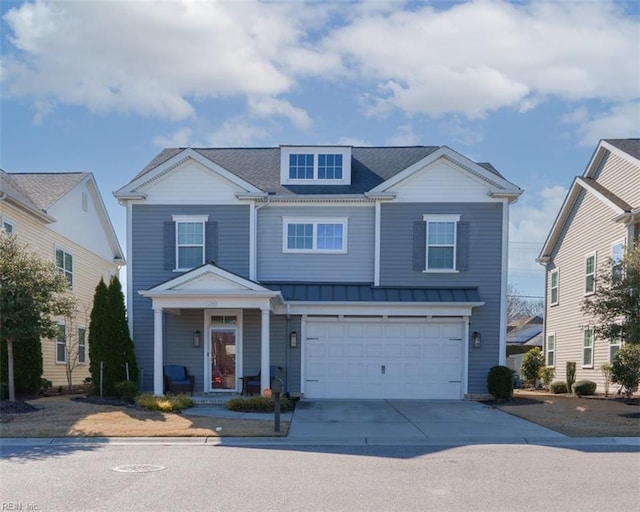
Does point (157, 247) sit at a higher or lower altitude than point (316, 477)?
higher

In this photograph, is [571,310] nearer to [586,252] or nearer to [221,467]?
[586,252]

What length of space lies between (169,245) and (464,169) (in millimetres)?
9203

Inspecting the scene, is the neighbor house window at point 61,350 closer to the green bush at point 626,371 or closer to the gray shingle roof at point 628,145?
the green bush at point 626,371

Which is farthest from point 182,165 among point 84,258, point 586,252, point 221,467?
A: point 586,252

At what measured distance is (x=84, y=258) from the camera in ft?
88.1

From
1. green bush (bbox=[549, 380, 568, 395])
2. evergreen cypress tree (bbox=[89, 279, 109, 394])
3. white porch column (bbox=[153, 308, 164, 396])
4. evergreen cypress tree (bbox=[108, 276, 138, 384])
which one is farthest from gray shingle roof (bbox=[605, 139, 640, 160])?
evergreen cypress tree (bbox=[89, 279, 109, 394])

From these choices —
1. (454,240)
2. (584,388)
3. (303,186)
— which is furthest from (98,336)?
(584,388)

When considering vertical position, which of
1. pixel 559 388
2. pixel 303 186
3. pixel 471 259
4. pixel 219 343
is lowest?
pixel 559 388

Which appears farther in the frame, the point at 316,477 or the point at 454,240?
the point at 454,240

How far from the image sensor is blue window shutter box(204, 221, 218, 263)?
19.1 meters

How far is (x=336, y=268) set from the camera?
19.4m

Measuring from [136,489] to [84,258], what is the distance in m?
20.7

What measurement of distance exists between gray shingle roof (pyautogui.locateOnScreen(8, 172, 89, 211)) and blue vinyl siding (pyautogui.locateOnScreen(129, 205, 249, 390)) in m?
4.99

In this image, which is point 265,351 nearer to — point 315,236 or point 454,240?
point 315,236
